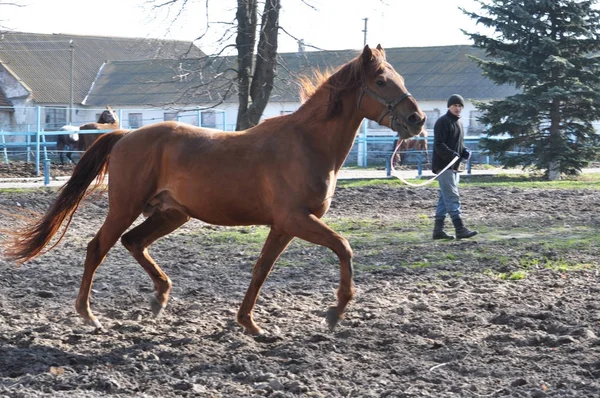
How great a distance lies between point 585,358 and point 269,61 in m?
14.4

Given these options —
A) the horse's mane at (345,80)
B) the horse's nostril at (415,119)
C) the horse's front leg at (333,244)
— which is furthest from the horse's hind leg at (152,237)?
the horse's nostril at (415,119)

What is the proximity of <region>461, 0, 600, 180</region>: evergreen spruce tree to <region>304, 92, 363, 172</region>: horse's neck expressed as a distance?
17.7 meters

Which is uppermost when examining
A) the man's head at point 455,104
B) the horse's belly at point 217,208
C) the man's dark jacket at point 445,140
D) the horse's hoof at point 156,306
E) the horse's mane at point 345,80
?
the horse's mane at point 345,80

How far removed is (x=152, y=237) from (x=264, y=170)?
1422 millimetres

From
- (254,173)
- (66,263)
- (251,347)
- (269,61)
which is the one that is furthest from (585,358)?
(269,61)

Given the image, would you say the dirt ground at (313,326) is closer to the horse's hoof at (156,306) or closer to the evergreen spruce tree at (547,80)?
the horse's hoof at (156,306)

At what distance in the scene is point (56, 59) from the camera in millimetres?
54969

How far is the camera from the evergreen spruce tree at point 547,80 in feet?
77.1

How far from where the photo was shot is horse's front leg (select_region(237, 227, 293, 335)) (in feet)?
21.5

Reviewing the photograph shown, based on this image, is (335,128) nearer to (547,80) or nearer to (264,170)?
(264,170)

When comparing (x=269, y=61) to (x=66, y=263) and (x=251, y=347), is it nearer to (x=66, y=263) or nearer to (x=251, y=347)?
(x=66, y=263)

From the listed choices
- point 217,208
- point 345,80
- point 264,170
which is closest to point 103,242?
point 217,208

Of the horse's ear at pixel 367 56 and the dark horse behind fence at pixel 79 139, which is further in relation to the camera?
the dark horse behind fence at pixel 79 139

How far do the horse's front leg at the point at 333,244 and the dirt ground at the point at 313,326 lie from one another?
234 mm
